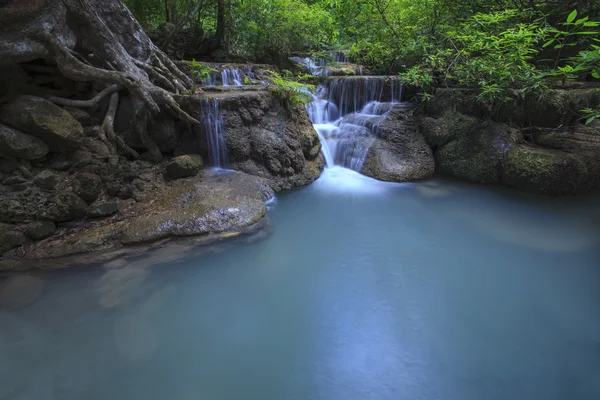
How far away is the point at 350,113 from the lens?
777cm

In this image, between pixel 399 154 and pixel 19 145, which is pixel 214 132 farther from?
pixel 399 154

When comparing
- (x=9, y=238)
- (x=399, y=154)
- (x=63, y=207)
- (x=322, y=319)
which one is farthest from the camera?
(x=399, y=154)

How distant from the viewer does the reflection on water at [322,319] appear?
2.16 m

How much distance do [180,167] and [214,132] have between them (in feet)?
3.09

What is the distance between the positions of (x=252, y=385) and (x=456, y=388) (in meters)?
1.51

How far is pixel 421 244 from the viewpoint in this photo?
4.04m

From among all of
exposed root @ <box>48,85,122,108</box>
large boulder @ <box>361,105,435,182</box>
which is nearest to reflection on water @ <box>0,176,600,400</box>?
large boulder @ <box>361,105,435,182</box>

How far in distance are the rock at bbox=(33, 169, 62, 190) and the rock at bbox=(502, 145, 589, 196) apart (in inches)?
289

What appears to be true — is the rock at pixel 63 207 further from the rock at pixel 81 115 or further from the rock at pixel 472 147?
the rock at pixel 472 147

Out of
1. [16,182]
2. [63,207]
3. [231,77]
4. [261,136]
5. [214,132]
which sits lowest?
[63,207]

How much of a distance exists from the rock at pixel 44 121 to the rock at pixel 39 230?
3.52 ft

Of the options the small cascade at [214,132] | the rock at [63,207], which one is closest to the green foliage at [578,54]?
the small cascade at [214,132]

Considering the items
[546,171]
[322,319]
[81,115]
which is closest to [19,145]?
[81,115]

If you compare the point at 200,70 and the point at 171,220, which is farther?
the point at 200,70
